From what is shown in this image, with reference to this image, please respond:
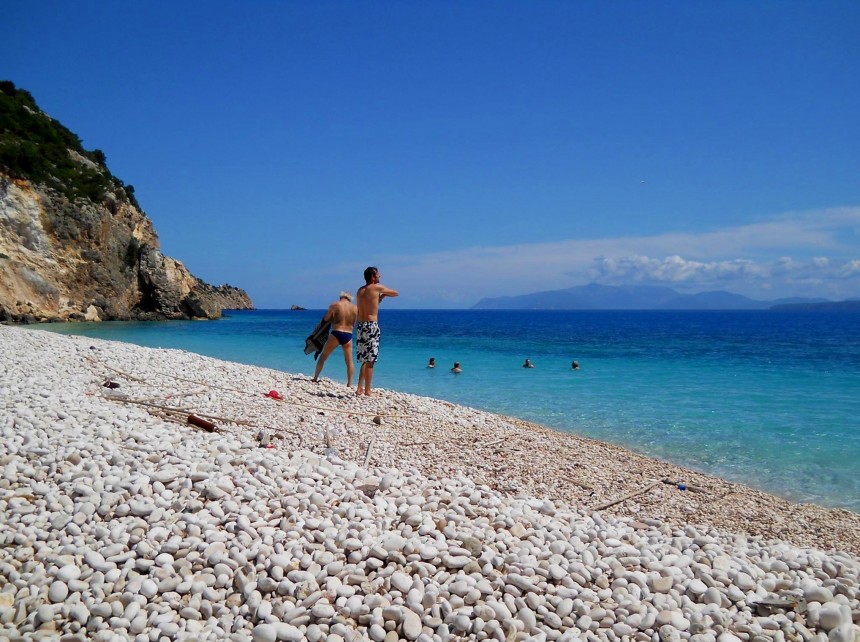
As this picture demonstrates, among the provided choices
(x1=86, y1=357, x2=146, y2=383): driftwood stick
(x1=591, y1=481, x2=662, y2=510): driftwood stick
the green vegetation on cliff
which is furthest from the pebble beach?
the green vegetation on cliff

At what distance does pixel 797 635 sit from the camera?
3.35 meters

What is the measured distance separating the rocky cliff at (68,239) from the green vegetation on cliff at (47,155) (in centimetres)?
8

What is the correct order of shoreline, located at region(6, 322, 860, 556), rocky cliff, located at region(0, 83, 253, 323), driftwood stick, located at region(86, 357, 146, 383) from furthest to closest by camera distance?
1. rocky cliff, located at region(0, 83, 253, 323)
2. driftwood stick, located at region(86, 357, 146, 383)
3. shoreline, located at region(6, 322, 860, 556)

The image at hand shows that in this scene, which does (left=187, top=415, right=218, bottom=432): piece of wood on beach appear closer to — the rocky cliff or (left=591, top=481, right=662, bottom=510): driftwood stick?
(left=591, top=481, right=662, bottom=510): driftwood stick

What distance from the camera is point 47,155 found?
4119 cm

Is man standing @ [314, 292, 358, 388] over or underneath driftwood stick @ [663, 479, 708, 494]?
over

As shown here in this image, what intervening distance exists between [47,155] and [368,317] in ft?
140

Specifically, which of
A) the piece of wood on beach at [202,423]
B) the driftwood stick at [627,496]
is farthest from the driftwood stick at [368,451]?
the driftwood stick at [627,496]

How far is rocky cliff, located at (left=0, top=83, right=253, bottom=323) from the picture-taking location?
34125 millimetres

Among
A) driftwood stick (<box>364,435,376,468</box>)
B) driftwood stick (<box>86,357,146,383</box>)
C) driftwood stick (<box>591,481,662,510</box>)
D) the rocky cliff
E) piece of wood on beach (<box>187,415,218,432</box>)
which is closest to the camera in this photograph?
driftwood stick (<box>591,481,662,510</box>)

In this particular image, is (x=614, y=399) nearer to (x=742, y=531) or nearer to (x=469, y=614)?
(x=742, y=531)

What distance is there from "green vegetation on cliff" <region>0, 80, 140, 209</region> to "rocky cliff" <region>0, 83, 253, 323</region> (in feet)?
0.27

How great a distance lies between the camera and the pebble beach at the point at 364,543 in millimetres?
3369

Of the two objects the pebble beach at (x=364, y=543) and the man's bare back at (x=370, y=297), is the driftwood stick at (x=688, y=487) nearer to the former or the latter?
the pebble beach at (x=364, y=543)
